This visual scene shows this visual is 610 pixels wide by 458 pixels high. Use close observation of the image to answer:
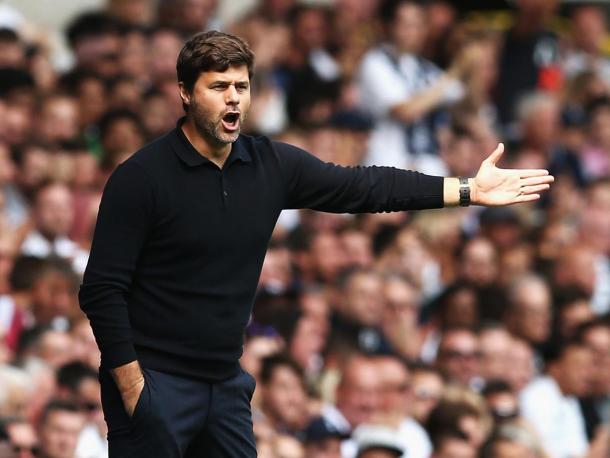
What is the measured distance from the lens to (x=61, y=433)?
7.09 metres

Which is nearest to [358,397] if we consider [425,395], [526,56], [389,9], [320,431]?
[425,395]

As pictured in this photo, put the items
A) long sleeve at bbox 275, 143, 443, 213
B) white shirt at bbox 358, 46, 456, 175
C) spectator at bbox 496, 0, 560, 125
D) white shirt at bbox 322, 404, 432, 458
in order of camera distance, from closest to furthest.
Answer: long sleeve at bbox 275, 143, 443, 213, white shirt at bbox 322, 404, 432, 458, white shirt at bbox 358, 46, 456, 175, spectator at bbox 496, 0, 560, 125

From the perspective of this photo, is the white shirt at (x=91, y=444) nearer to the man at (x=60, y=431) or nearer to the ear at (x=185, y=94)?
the man at (x=60, y=431)

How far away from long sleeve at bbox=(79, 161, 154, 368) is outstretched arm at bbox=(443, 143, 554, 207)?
3.62 feet

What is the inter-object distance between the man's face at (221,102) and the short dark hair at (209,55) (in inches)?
0.8

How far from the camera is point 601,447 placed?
9.27 meters

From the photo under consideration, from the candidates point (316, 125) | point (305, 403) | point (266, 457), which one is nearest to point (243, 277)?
point (266, 457)

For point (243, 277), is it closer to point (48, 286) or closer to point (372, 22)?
point (48, 286)

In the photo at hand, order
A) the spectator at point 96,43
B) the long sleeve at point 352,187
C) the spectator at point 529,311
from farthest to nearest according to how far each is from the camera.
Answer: the spectator at point 96,43, the spectator at point 529,311, the long sleeve at point 352,187

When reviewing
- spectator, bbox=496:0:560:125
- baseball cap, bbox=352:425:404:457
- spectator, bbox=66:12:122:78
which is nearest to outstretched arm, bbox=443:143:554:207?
baseball cap, bbox=352:425:404:457

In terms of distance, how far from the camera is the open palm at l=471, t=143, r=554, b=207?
555 centimetres

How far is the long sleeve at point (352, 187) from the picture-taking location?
18.1 ft

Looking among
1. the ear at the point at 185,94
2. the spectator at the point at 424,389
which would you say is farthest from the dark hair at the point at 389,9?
the ear at the point at 185,94

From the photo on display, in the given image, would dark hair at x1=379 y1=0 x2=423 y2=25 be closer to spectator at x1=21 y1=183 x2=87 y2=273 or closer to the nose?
spectator at x1=21 y1=183 x2=87 y2=273
